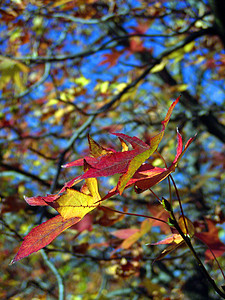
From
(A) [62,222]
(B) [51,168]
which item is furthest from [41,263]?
(A) [62,222]

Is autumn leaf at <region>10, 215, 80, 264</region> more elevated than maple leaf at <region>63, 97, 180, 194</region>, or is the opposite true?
maple leaf at <region>63, 97, 180, 194</region>

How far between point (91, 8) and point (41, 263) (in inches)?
109

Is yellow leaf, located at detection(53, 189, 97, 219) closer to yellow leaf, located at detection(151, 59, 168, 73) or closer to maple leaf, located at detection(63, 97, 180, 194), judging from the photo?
maple leaf, located at detection(63, 97, 180, 194)

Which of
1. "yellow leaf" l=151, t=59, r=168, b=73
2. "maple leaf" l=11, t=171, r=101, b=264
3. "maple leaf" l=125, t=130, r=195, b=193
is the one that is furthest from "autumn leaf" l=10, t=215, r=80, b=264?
"yellow leaf" l=151, t=59, r=168, b=73

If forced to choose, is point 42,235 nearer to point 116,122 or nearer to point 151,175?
point 151,175

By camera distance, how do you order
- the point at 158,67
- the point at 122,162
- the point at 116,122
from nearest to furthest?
the point at 122,162 → the point at 158,67 → the point at 116,122

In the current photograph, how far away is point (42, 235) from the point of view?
0.39 m

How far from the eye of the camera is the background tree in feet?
3.50

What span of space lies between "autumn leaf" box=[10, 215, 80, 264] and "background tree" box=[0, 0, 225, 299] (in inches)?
7.1

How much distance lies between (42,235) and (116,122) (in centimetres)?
168

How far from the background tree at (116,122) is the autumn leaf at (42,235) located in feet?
0.59

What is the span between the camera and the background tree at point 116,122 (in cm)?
107

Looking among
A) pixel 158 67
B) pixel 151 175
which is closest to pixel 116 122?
pixel 158 67

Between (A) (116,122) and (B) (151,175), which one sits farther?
(A) (116,122)
